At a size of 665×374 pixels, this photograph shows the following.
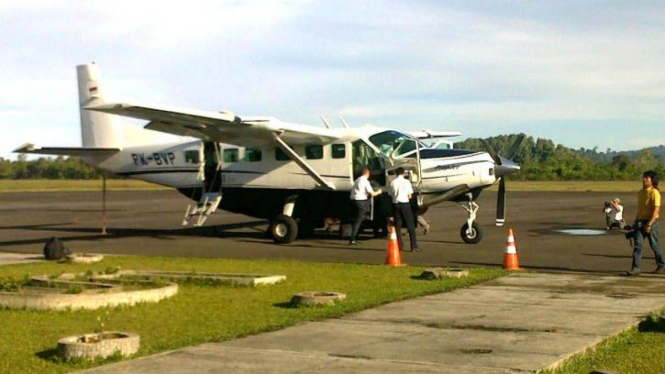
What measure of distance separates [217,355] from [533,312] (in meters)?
4.07

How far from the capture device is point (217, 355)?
7879mm

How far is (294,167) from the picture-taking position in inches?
893

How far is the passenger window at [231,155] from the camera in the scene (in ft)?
76.5

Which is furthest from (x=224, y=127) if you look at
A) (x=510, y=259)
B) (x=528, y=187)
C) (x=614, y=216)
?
(x=528, y=187)

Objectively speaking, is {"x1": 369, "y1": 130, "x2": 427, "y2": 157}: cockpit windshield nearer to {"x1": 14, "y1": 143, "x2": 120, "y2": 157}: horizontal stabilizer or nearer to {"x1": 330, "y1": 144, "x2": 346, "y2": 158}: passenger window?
{"x1": 330, "y1": 144, "x2": 346, "y2": 158}: passenger window

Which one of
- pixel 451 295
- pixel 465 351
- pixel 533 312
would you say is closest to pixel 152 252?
pixel 451 295

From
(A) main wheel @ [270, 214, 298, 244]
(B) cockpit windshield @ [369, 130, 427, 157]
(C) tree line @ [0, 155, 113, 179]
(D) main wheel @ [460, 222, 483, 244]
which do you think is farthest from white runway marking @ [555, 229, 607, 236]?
(C) tree line @ [0, 155, 113, 179]

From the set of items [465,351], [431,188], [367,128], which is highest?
[367,128]

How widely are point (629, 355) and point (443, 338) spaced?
167 centimetres

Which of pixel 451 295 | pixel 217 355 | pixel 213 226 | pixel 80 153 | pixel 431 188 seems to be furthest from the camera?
pixel 213 226

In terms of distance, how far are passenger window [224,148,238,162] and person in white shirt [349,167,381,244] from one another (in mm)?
3867

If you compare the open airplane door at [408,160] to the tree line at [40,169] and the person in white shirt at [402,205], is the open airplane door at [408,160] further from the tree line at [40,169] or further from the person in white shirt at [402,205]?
the tree line at [40,169]

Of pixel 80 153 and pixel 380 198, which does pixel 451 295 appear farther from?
pixel 80 153

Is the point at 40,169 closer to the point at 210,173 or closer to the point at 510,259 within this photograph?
the point at 210,173
